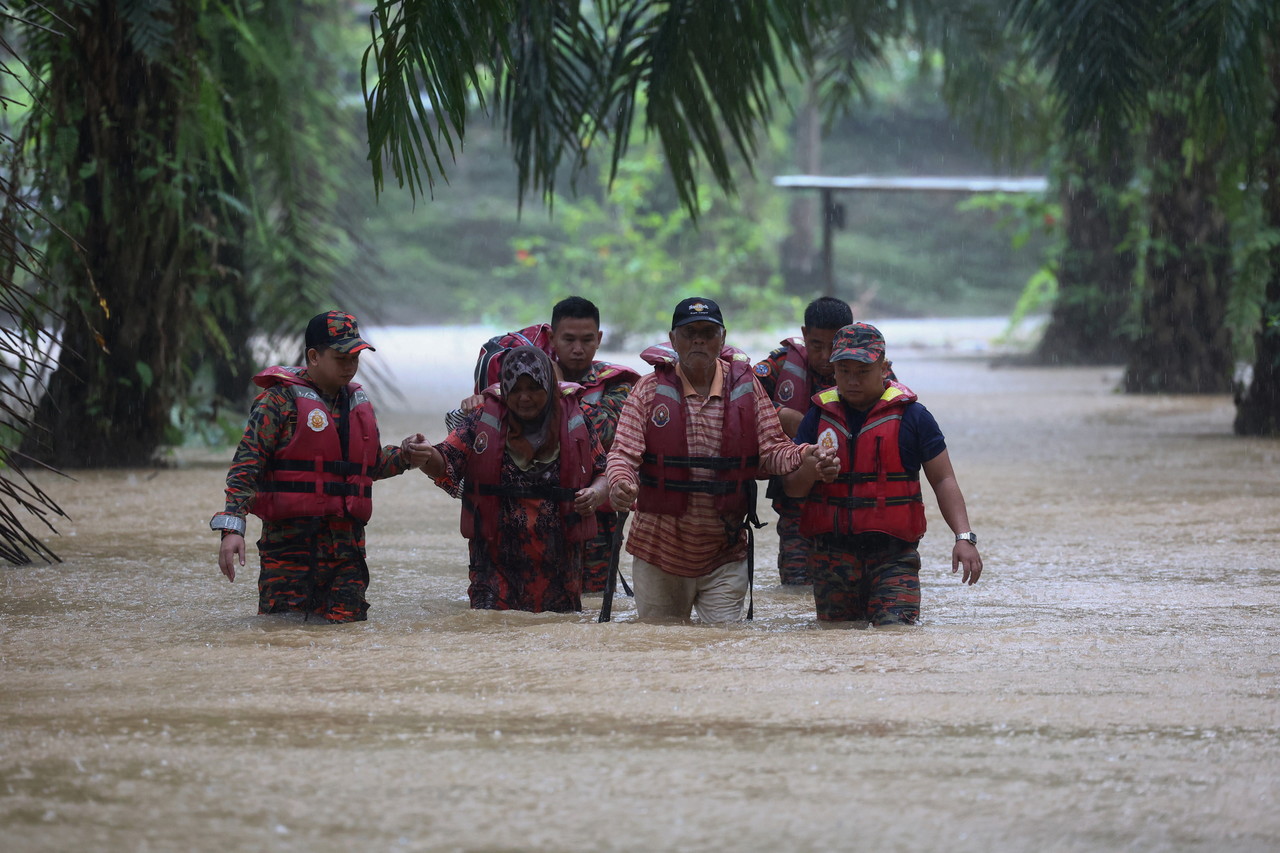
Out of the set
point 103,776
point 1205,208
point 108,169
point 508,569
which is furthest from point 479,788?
point 1205,208

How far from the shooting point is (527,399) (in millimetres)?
5156

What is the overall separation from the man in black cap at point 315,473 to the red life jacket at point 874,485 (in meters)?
1.41

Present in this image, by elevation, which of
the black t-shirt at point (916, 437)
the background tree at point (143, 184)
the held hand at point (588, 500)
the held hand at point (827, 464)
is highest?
the background tree at point (143, 184)

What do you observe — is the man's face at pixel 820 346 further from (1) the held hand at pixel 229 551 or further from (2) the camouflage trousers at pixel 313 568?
(1) the held hand at pixel 229 551

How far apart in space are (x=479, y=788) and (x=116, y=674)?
1.53 meters

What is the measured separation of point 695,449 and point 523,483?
66 cm

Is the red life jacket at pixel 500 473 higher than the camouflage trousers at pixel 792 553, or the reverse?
the red life jacket at pixel 500 473

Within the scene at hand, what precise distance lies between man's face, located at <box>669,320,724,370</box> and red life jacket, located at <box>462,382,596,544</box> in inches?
19.7

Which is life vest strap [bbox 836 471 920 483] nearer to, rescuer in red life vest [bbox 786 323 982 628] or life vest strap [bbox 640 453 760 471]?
rescuer in red life vest [bbox 786 323 982 628]

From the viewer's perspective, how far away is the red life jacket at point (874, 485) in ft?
16.0

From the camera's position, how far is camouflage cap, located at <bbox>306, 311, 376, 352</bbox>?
5004 mm

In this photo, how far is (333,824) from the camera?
281 centimetres

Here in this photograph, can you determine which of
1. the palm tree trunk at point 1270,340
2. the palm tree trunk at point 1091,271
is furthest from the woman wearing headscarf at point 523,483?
the palm tree trunk at point 1091,271

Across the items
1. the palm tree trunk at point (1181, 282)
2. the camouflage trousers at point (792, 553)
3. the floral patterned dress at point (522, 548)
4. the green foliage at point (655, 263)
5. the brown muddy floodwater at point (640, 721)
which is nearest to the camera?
the brown muddy floodwater at point (640, 721)
